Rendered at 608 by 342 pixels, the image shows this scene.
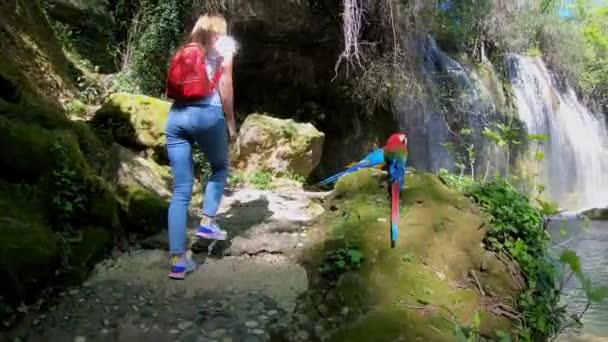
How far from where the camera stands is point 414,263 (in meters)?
3.28

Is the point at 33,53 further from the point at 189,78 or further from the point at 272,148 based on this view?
the point at 189,78

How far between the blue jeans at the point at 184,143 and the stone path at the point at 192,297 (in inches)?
12.2

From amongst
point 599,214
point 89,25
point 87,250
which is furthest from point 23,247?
point 599,214

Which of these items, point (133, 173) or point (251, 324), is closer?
point (251, 324)

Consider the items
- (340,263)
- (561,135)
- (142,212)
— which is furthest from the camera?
(561,135)

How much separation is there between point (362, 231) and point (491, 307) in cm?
99

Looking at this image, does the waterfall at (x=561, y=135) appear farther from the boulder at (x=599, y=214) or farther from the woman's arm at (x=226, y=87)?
the woman's arm at (x=226, y=87)

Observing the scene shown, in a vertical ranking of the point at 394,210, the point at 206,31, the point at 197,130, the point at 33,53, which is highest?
the point at 33,53

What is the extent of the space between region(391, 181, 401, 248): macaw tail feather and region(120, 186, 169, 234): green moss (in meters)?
1.67

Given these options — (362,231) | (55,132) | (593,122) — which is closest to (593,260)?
(362,231)

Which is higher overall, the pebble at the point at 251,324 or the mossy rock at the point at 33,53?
the mossy rock at the point at 33,53

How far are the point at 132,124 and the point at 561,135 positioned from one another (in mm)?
11842

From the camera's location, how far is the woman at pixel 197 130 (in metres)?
3.09

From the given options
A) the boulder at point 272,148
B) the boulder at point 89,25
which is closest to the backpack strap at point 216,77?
the boulder at point 272,148
